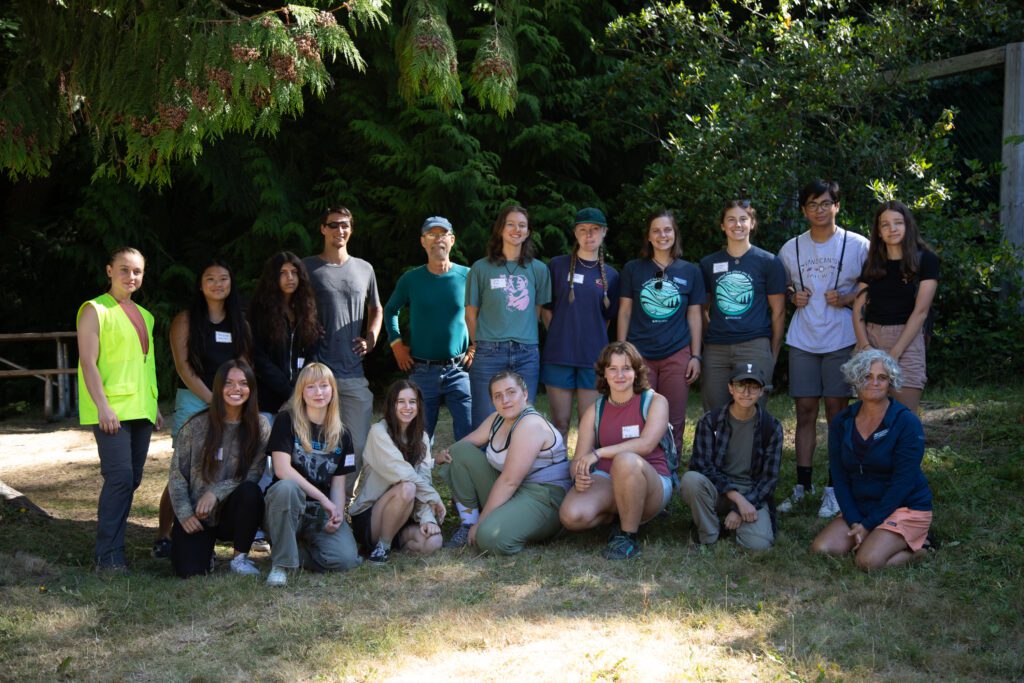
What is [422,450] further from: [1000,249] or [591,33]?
[591,33]

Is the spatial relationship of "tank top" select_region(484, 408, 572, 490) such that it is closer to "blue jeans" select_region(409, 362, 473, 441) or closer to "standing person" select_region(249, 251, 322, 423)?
"blue jeans" select_region(409, 362, 473, 441)

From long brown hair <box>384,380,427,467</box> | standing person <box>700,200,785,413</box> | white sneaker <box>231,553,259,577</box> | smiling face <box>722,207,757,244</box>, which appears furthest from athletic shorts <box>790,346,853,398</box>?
white sneaker <box>231,553,259,577</box>

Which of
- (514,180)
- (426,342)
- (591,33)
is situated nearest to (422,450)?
(426,342)

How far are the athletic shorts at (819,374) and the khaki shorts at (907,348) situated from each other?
0.17 m

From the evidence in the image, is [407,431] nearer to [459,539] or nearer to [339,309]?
[459,539]

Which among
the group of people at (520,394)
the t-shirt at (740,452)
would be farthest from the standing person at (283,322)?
the t-shirt at (740,452)

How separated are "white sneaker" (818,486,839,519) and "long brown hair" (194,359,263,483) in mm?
2826

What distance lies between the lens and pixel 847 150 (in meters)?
8.56

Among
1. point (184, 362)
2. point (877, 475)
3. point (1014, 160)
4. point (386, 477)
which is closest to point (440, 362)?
point (386, 477)

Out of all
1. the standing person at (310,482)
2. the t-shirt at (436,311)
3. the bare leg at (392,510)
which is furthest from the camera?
the t-shirt at (436,311)

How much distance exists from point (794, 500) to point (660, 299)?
1.29 m

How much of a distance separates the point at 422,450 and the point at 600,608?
144cm

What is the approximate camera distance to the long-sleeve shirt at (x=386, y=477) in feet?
16.3

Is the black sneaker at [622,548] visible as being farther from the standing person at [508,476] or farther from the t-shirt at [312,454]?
the t-shirt at [312,454]
